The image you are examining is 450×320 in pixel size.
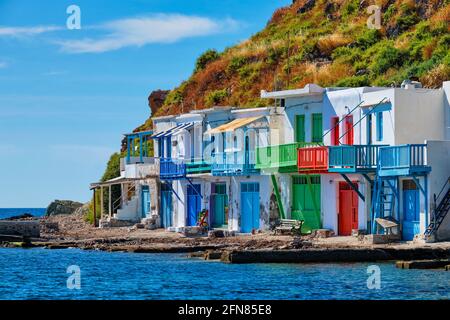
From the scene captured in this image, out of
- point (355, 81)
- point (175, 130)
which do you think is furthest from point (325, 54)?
point (175, 130)

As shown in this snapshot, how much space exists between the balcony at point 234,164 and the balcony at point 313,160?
5.46 meters

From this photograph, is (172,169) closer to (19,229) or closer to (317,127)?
(19,229)

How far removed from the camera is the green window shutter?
5331 cm

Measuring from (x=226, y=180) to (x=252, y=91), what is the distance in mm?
25806

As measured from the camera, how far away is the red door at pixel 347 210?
50.7 meters

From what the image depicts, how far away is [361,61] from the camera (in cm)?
7794

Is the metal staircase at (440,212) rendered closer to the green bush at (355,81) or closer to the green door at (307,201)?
the green door at (307,201)

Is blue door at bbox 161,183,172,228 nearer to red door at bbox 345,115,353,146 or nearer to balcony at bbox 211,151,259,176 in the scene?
balcony at bbox 211,151,259,176

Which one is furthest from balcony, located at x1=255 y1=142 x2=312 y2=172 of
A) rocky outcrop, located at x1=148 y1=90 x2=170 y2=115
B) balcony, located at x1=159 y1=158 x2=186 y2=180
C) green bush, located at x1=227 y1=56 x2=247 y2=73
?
rocky outcrop, located at x1=148 y1=90 x2=170 y2=115

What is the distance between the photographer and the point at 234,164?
189 feet

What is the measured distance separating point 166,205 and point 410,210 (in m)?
22.9

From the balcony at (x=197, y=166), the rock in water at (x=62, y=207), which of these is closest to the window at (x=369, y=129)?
the balcony at (x=197, y=166)
